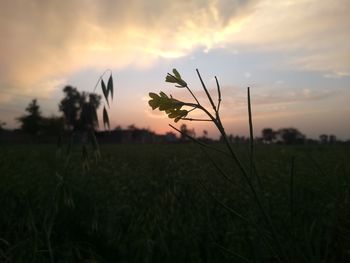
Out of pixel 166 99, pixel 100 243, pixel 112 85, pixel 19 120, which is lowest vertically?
pixel 100 243

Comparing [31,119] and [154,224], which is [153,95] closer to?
[154,224]

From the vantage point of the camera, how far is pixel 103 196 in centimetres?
399

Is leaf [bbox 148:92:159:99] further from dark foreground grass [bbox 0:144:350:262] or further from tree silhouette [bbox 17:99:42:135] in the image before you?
tree silhouette [bbox 17:99:42:135]

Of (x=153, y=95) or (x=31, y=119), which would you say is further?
(x=31, y=119)

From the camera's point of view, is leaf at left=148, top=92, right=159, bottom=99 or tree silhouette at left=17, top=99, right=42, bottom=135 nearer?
leaf at left=148, top=92, right=159, bottom=99

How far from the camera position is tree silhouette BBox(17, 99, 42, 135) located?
262 feet

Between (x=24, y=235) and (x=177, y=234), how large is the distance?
116 cm

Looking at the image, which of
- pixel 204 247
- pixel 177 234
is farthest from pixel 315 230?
pixel 177 234

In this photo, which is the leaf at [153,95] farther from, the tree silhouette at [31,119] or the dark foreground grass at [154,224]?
the tree silhouette at [31,119]

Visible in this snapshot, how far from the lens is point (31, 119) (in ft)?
263

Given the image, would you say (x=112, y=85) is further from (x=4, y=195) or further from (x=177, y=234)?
(x=4, y=195)

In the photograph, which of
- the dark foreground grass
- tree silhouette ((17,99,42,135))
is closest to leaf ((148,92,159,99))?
the dark foreground grass

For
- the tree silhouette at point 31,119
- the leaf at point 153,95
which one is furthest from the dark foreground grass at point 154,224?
the tree silhouette at point 31,119

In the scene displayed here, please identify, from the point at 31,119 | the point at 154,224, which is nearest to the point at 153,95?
the point at 154,224
